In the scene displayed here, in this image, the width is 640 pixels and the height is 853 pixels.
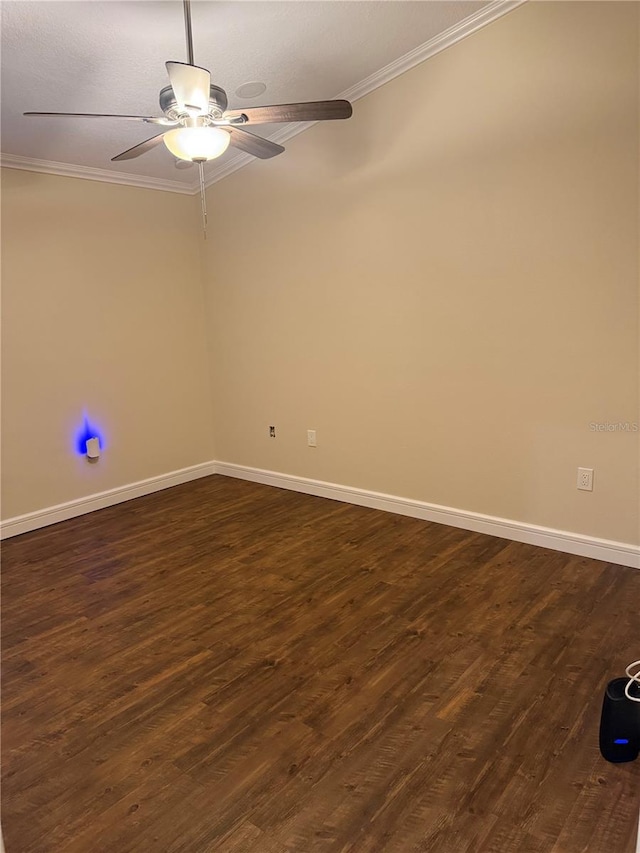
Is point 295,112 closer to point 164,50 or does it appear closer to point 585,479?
point 164,50

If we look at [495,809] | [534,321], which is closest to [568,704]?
[495,809]

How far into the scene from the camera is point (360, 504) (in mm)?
3922

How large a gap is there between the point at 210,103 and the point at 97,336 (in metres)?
2.41

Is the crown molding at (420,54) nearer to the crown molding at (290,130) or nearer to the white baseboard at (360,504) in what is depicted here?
the crown molding at (290,130)

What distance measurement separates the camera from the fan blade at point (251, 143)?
227cm

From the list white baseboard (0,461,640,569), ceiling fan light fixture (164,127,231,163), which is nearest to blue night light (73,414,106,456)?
white baseboard (0,461,640,569)

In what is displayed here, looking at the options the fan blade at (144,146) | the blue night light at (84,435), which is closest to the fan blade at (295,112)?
the fan blade at (144,146)

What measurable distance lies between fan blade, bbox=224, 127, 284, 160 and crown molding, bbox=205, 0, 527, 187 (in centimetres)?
119

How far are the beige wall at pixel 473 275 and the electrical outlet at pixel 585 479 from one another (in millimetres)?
31

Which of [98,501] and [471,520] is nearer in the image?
[471,520]

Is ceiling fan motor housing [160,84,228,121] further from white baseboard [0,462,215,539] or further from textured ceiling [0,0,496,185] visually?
white baseboard [0,462,215,539]

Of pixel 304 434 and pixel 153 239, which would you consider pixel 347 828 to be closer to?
pixel 304 434

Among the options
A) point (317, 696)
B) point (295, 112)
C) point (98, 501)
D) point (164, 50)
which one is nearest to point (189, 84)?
point (295, 112)

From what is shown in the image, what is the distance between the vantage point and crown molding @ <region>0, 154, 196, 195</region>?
3580 millimetres
